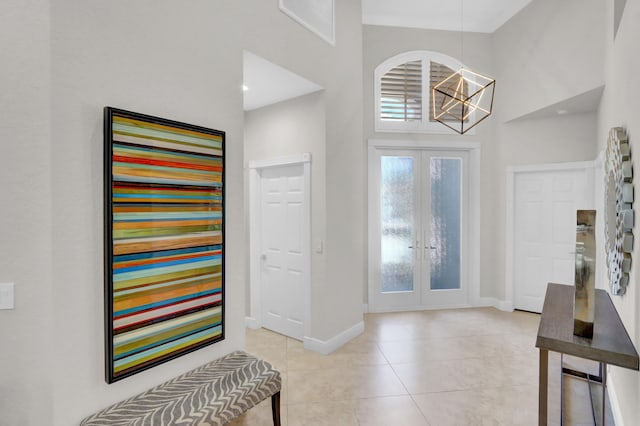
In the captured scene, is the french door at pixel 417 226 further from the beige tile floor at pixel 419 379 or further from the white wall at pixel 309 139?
the white wall at pixel 309 139

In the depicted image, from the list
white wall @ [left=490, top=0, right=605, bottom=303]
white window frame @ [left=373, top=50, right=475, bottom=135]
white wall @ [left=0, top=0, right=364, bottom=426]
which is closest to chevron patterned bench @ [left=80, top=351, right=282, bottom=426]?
white wall @ [left=0, top=0, right=364, bottom=426]

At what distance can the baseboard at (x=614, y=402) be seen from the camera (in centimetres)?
216

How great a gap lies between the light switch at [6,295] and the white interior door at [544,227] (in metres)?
5.25

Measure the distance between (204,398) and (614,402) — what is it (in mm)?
2774

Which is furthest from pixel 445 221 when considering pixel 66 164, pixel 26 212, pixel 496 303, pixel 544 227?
pixel 26 212

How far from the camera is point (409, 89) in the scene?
4871 millimetres

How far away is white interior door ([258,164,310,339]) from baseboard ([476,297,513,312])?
287 cm

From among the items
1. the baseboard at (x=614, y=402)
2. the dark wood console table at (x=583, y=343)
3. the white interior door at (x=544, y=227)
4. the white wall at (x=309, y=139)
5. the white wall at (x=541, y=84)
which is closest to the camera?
the dark wood console table at (x=583, y=343)

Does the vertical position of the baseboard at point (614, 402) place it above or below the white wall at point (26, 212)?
below

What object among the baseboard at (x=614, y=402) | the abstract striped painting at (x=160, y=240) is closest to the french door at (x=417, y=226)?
the baseboard at (x=614, y=402)

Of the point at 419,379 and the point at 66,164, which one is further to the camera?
the point at 419,379

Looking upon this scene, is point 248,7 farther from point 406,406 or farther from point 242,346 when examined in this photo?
point 406,406

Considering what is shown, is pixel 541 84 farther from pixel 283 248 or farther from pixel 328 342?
pixel 328 342

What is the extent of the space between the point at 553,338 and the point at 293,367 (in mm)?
2195
